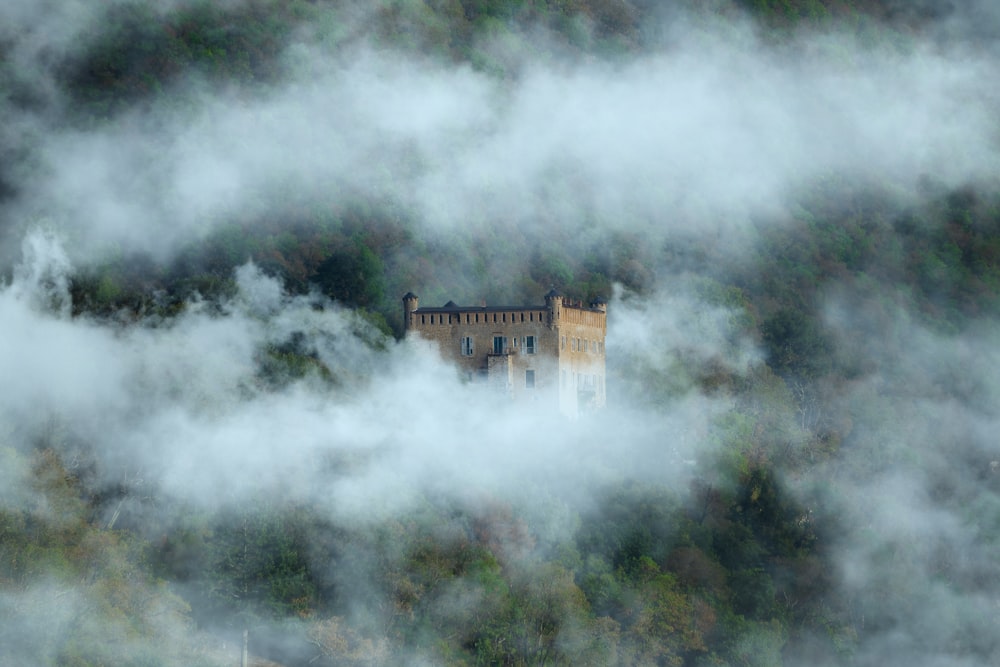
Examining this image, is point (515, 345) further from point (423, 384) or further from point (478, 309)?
point (423, 384)

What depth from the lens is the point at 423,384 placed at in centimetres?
10156

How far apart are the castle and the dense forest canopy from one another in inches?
48.7

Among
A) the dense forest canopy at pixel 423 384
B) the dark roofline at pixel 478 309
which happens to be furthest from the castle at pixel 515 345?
the dense forest canopy at pixel 423 384

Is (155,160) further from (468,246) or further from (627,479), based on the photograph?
(627,479)

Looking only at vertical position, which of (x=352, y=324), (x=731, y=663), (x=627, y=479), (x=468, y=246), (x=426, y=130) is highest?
(x=426, y=130)

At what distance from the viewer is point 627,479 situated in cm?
10375

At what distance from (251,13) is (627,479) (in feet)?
281

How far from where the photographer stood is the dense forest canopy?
87.5 m

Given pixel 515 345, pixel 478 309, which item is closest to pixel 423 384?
pixel 478 309

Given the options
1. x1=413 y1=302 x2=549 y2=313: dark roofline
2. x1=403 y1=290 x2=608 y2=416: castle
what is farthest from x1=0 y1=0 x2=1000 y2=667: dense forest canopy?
x1=413 y1=302 x2=549 y2=313: dark roofline

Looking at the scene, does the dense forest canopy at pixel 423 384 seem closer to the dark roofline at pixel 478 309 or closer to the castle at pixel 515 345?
the castle at pixel 515 345

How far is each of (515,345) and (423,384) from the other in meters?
4.75

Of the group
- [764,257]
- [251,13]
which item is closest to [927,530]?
[764,257]

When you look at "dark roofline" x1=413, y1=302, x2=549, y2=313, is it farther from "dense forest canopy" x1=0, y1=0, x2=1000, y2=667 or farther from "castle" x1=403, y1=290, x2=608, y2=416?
"dense forest canopy" x1=0, y1=0, x2=1000, y2=667
